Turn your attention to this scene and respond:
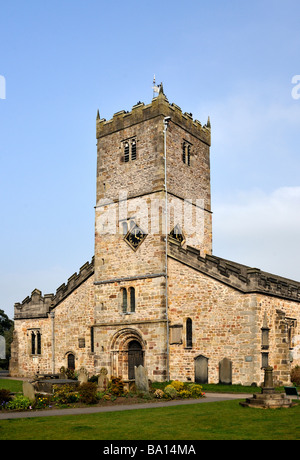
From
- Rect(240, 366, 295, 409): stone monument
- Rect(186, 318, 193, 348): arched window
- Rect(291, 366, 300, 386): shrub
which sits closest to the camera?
Rect(240, 366, 295, 409): stone monument

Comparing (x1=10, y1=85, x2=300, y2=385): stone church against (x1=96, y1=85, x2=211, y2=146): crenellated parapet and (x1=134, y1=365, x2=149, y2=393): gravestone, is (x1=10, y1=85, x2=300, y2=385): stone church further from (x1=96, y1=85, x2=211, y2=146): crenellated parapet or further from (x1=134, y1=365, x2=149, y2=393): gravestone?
(x1=134, y1=365, x2=149, y2=393): gravestone

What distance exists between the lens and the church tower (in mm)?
30656

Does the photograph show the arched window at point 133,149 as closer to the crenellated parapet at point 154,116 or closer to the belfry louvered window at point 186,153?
the crenellated parapet at point 154,116

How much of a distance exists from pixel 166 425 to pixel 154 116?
2339 centimetres

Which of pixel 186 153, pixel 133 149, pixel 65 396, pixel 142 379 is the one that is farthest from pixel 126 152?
pixel 65 396

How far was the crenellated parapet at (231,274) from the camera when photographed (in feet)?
88.9

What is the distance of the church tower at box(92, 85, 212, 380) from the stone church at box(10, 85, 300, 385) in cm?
7

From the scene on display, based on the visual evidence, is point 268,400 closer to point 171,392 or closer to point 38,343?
point 171,392

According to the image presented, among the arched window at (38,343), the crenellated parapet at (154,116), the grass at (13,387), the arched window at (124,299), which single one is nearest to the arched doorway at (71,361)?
the arched window at (38,343)

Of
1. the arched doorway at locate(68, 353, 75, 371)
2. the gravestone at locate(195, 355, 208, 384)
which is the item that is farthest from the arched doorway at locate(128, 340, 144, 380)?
the arched doorway at locate(68, 353, 75, 371)

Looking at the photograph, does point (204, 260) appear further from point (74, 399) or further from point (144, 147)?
point (74, 399)

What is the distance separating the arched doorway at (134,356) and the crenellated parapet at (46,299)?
21.2ft
